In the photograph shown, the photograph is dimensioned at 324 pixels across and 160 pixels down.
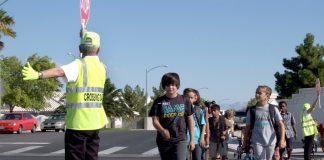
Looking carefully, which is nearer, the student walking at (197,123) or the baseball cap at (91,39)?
the baseball cap at (91,39)

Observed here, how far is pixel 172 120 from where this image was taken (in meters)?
8.20

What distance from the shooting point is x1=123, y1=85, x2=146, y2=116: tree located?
9248cm

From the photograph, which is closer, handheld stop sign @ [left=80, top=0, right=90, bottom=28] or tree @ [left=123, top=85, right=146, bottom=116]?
handheld stop sign @ [left=80, top=0, right=90, bottom=28]

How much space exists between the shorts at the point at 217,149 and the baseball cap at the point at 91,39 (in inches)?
300

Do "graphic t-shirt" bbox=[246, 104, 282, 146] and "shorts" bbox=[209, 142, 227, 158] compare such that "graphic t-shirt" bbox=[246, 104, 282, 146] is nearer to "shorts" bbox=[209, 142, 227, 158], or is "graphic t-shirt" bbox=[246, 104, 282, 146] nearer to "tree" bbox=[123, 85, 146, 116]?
"shorts" bbox=[209, 142, 227, 158]

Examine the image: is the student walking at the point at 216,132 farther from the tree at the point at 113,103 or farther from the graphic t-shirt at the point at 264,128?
the tree at the point at 113,103

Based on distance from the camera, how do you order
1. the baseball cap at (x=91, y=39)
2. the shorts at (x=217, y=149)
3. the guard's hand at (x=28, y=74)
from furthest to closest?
1. the shorts at (x=217, y=149)
2. the baseball cap at (x=91, y=39)
3. the guard's hand at (x=28, y=74)

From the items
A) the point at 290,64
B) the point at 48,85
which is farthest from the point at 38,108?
the point at 290,64

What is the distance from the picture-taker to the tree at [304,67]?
50375 millimetres

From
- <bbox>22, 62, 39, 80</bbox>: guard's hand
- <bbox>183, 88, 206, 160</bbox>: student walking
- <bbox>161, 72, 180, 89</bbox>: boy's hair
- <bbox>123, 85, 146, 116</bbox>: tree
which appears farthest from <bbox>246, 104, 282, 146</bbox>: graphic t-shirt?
<bbox>123, 85, 146, 116</bbox>: tree

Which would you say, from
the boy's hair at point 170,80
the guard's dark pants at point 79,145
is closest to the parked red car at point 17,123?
the boy's hair at point 170,80

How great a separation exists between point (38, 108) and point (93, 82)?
2715 inches

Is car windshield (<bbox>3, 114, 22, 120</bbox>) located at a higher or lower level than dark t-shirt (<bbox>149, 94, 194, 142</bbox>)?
higher

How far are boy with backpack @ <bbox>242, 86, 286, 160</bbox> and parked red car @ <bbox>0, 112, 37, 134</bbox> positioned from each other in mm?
29971
